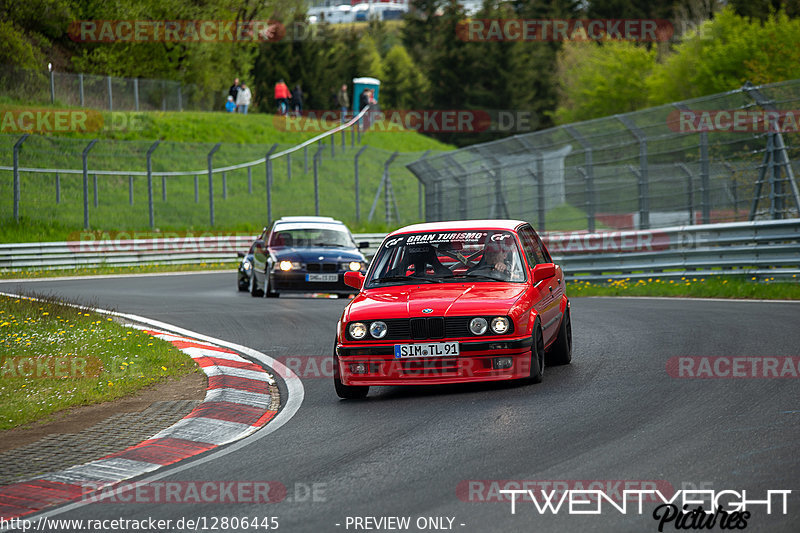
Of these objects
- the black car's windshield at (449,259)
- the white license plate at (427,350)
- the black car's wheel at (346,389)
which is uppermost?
the black car's windshield at (449,259)

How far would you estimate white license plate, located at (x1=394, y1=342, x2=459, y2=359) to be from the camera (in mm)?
8320

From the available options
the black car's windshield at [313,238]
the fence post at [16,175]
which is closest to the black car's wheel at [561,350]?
the black car's windshield at [313,238]

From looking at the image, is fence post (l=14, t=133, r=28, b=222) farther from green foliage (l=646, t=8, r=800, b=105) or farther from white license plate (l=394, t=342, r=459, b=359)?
green foliage (l=646, t=8, r=800, b=105)

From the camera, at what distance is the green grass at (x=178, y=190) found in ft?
96.7

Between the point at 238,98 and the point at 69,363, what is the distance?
4406 centimetres

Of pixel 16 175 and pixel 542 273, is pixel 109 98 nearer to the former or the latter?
pixel 16 175

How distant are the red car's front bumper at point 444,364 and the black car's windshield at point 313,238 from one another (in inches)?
439

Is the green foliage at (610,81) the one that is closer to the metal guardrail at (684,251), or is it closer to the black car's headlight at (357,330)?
the metal guardrail at (684,251)

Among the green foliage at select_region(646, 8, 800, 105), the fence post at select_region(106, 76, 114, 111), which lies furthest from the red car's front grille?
the green foliage at select_region(646, 8, 800, 105)

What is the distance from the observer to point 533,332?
27.8ft

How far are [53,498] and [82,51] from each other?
4775cm

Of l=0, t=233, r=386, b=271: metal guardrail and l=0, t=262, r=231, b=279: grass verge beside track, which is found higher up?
l=0, t=233, r=386, b=271: metal guardrail

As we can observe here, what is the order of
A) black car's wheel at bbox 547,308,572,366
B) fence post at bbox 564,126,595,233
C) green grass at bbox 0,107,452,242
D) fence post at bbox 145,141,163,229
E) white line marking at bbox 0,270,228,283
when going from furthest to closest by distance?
1. fence post at bbox 145,141,163,229
2. green grass at bbox 0,107,452,242
3. white line marking at bbox 0,270,228,283
4. fence post at bbox 564,126,595,233
5. black car's wheel at bbox 547,308,572,366

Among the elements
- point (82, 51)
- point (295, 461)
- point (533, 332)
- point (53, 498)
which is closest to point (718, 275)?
point (533, 332)
